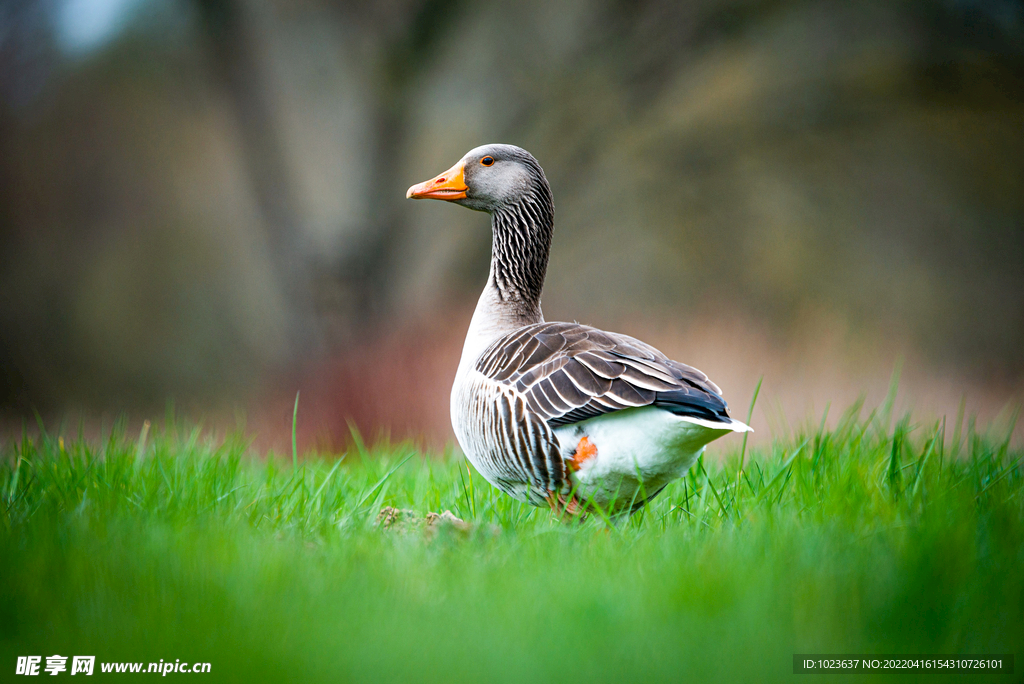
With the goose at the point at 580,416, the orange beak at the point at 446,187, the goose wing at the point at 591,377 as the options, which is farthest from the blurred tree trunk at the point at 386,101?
the goose wing at the point at 591,377

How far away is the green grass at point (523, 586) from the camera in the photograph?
1.82m

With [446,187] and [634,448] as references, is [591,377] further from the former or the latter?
[446,187]

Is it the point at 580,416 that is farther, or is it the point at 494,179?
the point at 494,179

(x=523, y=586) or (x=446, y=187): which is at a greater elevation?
(x=446, y=187)

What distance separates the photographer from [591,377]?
9.52 feet

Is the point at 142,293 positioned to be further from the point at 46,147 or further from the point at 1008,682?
the point at 1008,682

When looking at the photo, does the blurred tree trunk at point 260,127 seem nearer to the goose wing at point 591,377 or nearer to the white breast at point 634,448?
the goose wing at point 591,377

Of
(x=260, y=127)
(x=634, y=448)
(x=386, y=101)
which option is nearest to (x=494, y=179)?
(x=634, y=448)

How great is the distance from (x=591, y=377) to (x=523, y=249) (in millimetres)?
1310

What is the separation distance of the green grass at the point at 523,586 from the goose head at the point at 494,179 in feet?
6.28

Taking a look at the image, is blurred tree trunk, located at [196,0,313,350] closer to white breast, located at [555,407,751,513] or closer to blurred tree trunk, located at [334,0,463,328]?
blurred tree trunk, located at [334,0,463,328]

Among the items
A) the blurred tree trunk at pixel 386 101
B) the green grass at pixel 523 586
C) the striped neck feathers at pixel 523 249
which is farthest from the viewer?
the blurred tree trunk at pixel 386 101

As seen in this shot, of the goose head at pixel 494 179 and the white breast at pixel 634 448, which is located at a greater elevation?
the goose head at pixel 494 179

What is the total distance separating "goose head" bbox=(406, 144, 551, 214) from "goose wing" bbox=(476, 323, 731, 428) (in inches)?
40.1
